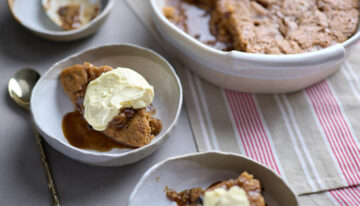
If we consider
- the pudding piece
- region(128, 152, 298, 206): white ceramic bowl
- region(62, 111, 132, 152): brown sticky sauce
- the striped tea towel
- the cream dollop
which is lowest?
the striped tea towel

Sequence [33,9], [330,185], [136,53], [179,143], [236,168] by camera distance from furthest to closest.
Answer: [33,9] < [136,53] < [179,143] < [330,185] < [236,168]

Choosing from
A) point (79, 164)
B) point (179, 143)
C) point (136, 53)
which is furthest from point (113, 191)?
point (136, 53)

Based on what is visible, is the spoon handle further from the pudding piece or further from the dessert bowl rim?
the dessert bowl rim

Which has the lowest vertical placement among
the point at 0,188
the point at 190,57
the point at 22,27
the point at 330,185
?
the point at 330,185

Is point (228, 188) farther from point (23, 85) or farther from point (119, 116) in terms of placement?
point (23, 85)

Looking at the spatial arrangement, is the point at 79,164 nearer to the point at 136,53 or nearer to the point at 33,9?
the point at 136,53

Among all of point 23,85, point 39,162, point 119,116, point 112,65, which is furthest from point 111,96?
point 23,85

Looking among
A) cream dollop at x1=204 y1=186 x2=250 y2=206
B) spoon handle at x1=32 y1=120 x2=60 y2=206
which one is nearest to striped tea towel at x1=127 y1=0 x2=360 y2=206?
cream dollop at x1=204 y1=186 x2=250 y2=206
